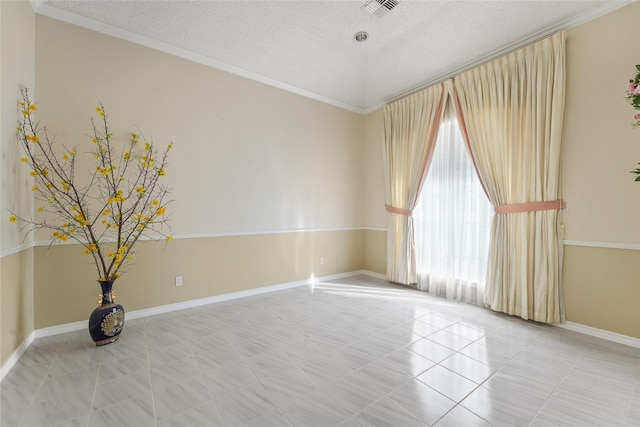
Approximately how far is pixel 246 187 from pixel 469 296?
3.43 meters

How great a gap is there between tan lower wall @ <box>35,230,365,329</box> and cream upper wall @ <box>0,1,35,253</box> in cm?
51

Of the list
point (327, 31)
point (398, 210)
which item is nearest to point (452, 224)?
point (398, 210)

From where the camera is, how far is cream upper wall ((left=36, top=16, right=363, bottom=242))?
270 centimetres

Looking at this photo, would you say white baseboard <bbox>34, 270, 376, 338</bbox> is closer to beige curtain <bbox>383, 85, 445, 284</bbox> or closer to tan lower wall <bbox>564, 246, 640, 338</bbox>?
beige curtain <bbox>383, 85, 445, 284</bbox>

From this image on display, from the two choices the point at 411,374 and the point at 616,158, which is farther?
the point at 616,158

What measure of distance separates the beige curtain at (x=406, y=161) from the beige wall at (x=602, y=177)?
1492 millimetres

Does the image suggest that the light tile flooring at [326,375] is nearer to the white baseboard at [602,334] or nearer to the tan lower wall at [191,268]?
the white baseboard at [602,334]

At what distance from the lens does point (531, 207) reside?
294 cm

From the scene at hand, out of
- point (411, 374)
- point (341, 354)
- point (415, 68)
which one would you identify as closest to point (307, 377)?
point (341, 354)

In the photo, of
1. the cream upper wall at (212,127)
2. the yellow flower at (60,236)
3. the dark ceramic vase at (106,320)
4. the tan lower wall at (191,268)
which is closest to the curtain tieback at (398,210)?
the cream upper wall at (212,127)

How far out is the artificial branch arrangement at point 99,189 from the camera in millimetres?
2471

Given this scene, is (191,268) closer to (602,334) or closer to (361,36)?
(361,36)

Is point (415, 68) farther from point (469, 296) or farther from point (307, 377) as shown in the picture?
point (307, 377)

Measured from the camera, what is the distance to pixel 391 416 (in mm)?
1579
